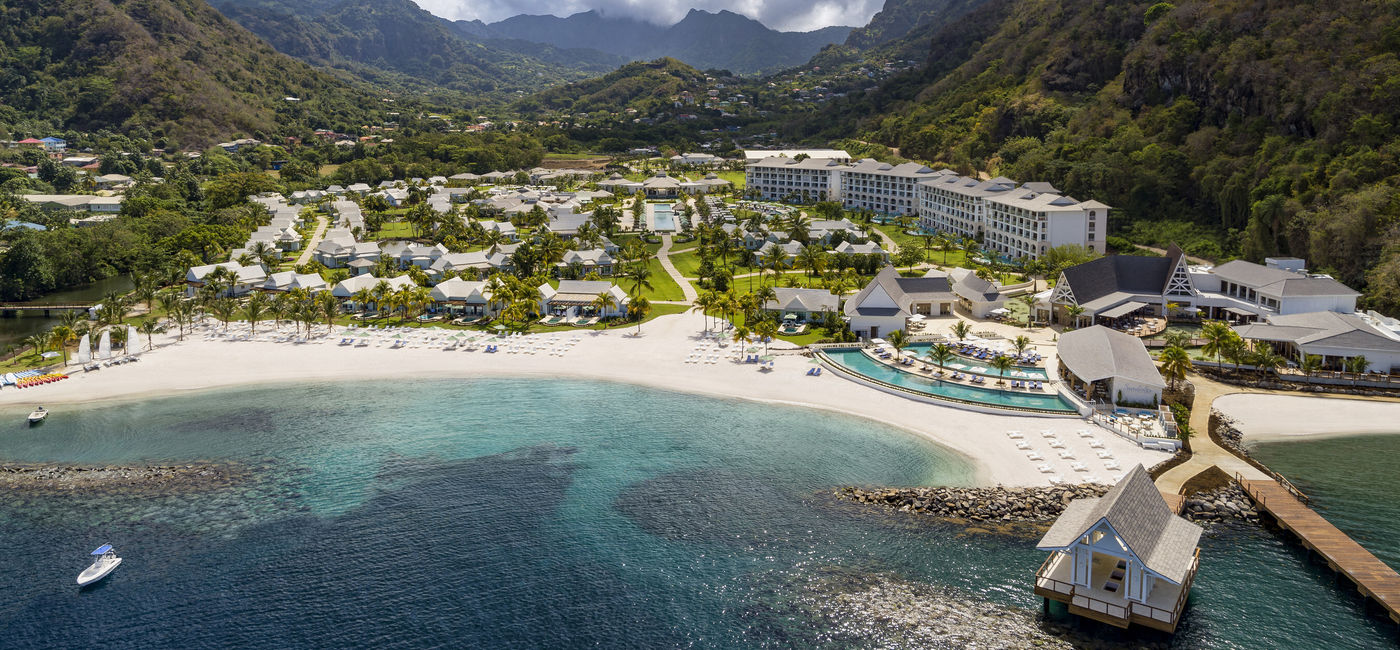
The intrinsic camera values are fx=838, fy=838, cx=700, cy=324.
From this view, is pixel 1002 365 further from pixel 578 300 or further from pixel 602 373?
pixel 578 300

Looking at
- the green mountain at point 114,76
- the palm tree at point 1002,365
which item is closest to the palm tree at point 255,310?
the palm tree at point 1002,365

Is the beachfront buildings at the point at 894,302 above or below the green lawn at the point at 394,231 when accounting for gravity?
below

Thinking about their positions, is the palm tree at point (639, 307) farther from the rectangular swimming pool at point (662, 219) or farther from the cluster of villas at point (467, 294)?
the rectangular swimming pool at point (662, 219)

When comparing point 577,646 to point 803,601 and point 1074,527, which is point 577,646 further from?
point 1074,527

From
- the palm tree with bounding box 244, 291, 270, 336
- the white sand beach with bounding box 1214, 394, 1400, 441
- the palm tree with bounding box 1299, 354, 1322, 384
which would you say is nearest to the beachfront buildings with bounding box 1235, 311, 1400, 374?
the palm tree with bounding box 1299, 354, 1322, 384

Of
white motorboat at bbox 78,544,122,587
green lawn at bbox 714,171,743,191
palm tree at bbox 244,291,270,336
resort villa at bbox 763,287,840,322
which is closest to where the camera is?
white motorboat at bbox 78,544,122,587

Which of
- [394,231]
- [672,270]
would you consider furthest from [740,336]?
[394,231]

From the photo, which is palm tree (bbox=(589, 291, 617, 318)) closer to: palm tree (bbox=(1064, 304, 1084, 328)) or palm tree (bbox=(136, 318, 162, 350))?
palm tree (bbox=(136, 318, 162, 350))
